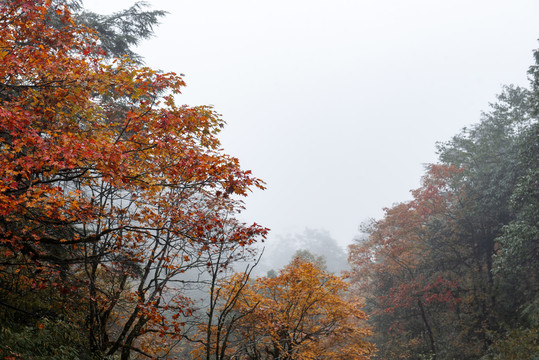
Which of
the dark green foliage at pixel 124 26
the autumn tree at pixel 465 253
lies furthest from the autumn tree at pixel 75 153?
the autumn tree at pixel 465 253

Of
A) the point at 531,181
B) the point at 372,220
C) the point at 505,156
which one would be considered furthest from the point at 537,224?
the point at 372,220

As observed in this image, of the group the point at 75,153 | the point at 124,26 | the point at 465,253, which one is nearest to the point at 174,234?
the point at 75,153

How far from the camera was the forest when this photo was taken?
15.3 feet

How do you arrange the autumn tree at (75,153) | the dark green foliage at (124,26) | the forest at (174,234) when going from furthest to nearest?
1. the dark green foliage at (124,26)
2. the forest at (174,234)
3. the autumn tree at (75,153)

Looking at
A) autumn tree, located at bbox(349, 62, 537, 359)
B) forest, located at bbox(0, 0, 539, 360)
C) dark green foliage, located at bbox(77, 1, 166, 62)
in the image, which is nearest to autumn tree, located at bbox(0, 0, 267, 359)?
forest, located at bbox(0, 0, 539, 360)

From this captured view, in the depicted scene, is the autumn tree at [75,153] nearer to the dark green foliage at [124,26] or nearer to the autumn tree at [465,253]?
the dark green foliage at [124,26]

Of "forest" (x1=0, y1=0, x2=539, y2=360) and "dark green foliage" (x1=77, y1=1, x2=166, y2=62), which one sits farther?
"dark green foliage" (x1=77, y1=1, x2=166, y2=62)

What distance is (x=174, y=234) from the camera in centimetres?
573

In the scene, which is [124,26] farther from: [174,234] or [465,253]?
[465,253]

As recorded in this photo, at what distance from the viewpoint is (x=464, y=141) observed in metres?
18.9

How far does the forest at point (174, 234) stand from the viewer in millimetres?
4652

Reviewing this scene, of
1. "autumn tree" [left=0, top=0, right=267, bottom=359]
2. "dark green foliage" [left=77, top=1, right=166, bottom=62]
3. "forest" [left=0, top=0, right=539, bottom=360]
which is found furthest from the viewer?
"dark green foliage" [left=77, top=1, right=166, bottom=62]

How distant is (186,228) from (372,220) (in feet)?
57.5

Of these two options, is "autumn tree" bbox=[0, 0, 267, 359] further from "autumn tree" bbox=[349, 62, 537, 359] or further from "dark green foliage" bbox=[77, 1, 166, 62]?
"autumn tree" bbox=[349, 62, 537, 359]
